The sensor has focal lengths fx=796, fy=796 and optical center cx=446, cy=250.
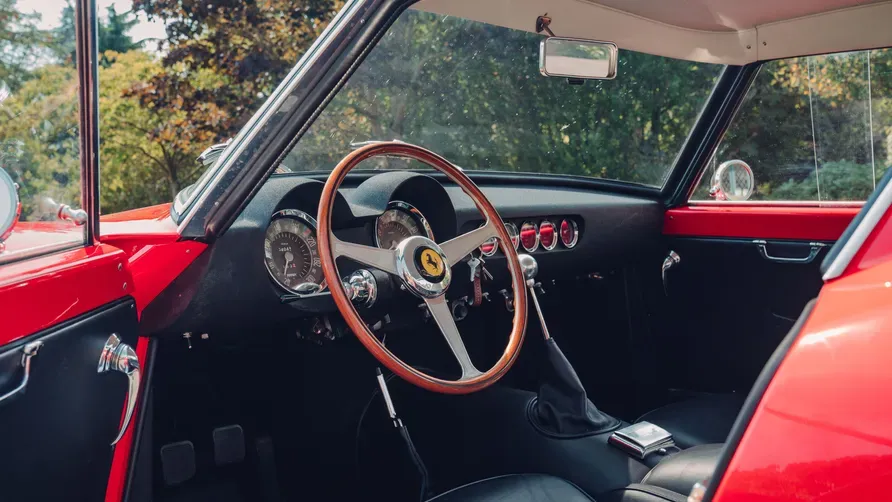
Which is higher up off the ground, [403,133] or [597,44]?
A: [597,44]

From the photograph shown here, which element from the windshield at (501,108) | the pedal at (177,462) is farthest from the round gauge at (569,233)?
the pedal at (177,462)

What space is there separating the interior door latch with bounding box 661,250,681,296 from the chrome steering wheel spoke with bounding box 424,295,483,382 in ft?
5.18

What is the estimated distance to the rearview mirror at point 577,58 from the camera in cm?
261

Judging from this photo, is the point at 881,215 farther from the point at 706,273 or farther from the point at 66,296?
the point at 706,273

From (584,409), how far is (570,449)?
Result: 0.50ft

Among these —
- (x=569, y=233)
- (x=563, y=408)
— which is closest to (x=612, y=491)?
(x=563, y=408)

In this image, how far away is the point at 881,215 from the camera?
103cm

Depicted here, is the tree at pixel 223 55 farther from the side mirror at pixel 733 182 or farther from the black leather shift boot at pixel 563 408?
the black leather shift boot at pixel 563 408

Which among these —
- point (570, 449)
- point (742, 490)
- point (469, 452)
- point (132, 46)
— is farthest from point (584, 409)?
point (132, 46)

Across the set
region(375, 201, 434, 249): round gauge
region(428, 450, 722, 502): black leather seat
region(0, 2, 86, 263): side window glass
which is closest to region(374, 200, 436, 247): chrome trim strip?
region(375, 201, 434, 249): round gauge

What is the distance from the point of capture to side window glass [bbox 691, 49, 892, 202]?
2.86 meters

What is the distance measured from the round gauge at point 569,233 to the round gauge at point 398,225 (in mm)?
804

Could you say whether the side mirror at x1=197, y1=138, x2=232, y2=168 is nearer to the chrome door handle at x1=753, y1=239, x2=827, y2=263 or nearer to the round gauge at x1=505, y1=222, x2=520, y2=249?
the round gauge at x1=505, y1=222, x2=520, y2=249

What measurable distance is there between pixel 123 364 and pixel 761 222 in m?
2.47
